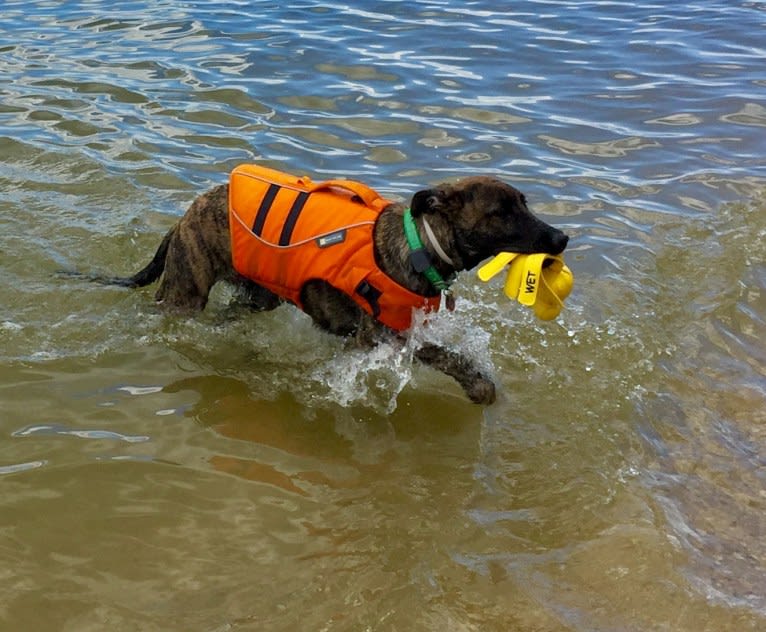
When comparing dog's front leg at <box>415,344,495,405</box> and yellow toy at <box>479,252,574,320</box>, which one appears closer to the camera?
yellow toy at <box>479,252,574,320</box>

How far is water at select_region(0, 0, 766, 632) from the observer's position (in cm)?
427

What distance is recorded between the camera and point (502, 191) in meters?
5.61

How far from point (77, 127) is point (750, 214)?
7376mm

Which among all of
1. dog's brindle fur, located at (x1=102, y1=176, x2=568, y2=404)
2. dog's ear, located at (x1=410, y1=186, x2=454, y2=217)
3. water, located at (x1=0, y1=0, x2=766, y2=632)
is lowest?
water, located at (x1=0, y1=0, x2=766, y2=632)

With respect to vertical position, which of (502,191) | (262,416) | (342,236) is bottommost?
(262,416)

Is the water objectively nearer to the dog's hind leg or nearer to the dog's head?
the dog's hind leg

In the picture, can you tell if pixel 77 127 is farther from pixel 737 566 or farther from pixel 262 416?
pixel 737 566

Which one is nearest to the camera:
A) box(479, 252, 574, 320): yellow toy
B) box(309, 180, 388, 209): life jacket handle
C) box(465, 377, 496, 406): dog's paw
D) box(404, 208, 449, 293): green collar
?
box(479, 252, 574, 320): yellow toy

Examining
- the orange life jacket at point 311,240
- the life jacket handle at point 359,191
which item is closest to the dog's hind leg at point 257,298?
the orange life jacket at point 311,240

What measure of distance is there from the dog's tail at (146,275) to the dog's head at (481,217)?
2122 mm

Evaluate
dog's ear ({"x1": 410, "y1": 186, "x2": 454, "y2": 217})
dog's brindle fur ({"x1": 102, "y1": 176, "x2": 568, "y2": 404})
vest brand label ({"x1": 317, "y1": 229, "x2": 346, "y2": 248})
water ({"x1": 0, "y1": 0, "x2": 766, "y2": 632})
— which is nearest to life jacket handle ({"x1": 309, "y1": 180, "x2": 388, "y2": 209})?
dog's brindle fur ({"x1": 102, "y1": 176, "x2": 568, "y2": 404})

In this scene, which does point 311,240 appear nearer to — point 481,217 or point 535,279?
point 481,217

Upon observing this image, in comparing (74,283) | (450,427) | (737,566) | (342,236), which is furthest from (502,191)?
(74,283)

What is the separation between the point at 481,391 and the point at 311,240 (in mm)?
1484
